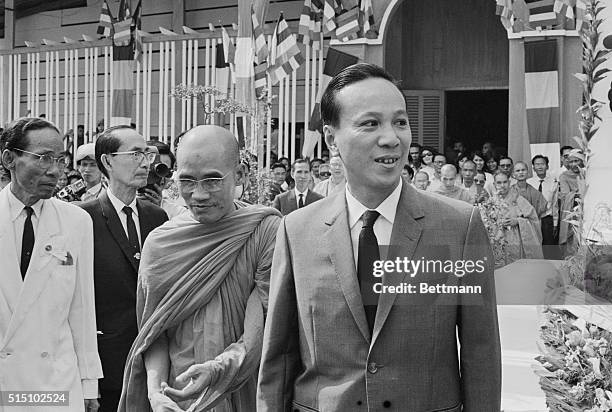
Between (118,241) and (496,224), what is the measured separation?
241 inches

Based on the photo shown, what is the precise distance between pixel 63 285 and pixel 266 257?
91 cm

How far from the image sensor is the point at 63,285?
3613mm

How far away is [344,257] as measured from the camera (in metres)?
2.35

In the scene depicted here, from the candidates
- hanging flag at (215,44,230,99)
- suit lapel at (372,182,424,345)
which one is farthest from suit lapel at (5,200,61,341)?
hanging flag at (215,44,230,99)

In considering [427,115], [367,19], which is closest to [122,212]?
[367,19]

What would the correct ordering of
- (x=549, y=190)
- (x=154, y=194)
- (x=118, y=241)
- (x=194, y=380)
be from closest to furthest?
1. (x=194, y=380)
2. (x=118, y=241)
3. (x=154, y=194)
4. (x=549, y=190)

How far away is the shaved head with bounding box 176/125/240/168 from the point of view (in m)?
3.10

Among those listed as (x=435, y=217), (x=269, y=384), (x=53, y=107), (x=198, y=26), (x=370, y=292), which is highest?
(x=198, y=26)

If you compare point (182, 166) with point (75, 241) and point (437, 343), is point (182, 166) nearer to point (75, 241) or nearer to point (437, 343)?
point (75, 241)

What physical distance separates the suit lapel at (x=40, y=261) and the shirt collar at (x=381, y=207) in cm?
159

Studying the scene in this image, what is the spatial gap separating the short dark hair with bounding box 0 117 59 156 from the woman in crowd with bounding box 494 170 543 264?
20.6ft

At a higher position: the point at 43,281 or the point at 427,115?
the point at 427,115

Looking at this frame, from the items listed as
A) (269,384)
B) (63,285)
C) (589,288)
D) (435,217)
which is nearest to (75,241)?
(63,285)

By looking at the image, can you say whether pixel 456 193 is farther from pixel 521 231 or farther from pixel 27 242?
pixel 27 242
